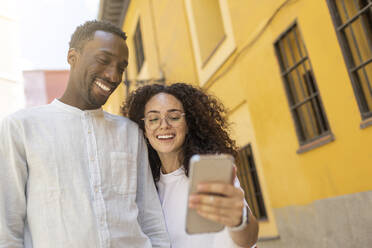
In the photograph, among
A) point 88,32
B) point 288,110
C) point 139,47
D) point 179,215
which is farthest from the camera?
point 139,47

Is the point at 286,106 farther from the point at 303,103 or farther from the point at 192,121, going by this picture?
the point at 192,121

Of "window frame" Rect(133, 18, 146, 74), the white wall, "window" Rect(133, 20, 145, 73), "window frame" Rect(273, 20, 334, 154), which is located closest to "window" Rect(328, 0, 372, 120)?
"window frame" Rect(273, 20, 334, 154)

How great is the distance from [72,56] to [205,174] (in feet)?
4.09

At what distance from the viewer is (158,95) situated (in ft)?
8.67

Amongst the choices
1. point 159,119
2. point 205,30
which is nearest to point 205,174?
point 159,119

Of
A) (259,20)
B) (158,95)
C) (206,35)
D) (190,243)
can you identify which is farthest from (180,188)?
(206,35)

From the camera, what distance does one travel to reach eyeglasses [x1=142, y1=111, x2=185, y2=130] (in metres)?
2.43

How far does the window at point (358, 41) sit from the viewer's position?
3.93 metres

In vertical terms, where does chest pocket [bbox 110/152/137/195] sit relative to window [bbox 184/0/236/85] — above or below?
below

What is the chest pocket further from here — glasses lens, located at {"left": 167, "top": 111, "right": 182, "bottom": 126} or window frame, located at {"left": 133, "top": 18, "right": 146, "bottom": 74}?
window frame, located at {"left": 133, "top": 18, "right": 146, "bottom": 74}

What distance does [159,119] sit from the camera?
246 centimetres

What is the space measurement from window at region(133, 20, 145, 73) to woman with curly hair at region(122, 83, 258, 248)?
1103 centimetres

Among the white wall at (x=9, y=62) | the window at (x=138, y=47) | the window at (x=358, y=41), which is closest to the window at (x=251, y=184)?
the window at (x=358, y=41)

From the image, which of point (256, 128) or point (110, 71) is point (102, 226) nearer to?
point (110, 71)
